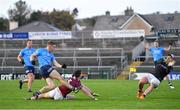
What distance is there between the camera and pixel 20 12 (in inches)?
4938

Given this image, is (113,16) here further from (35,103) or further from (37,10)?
(35,103)

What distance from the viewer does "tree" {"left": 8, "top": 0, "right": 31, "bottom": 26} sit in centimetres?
12275

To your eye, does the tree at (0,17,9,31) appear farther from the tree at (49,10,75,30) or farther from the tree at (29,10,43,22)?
the tree at (49,10,75,30)

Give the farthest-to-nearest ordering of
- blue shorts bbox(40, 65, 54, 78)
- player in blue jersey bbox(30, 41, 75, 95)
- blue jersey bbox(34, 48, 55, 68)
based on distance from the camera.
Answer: blue jersey bbox(34, 48, 55, 68) < blue shorts bbox(40, 65, 54, 78) < player in blue jersey bbox(30, 41, 75, 95)

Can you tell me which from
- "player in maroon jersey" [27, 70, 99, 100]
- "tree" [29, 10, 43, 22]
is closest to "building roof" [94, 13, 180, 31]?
"tree" [29, 10, 43, 22]

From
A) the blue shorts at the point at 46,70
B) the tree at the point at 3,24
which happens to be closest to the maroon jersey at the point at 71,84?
the blue shorts at the point at 46,70

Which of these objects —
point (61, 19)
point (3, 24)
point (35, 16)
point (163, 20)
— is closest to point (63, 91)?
point (163, 20)

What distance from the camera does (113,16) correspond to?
95.2 meters

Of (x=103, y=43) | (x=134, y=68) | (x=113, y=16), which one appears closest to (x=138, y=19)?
(x=113, y=16)

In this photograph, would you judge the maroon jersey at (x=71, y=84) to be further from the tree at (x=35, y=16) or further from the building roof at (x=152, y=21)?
the tree at (x=35, y=16)

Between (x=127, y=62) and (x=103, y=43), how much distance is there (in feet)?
36.8

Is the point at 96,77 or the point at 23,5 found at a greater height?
the point at 23,5

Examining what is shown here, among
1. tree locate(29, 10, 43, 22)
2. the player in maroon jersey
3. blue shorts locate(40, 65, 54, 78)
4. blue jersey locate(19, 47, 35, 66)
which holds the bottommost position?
the player in maroon jersey

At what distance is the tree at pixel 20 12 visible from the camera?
403ft
